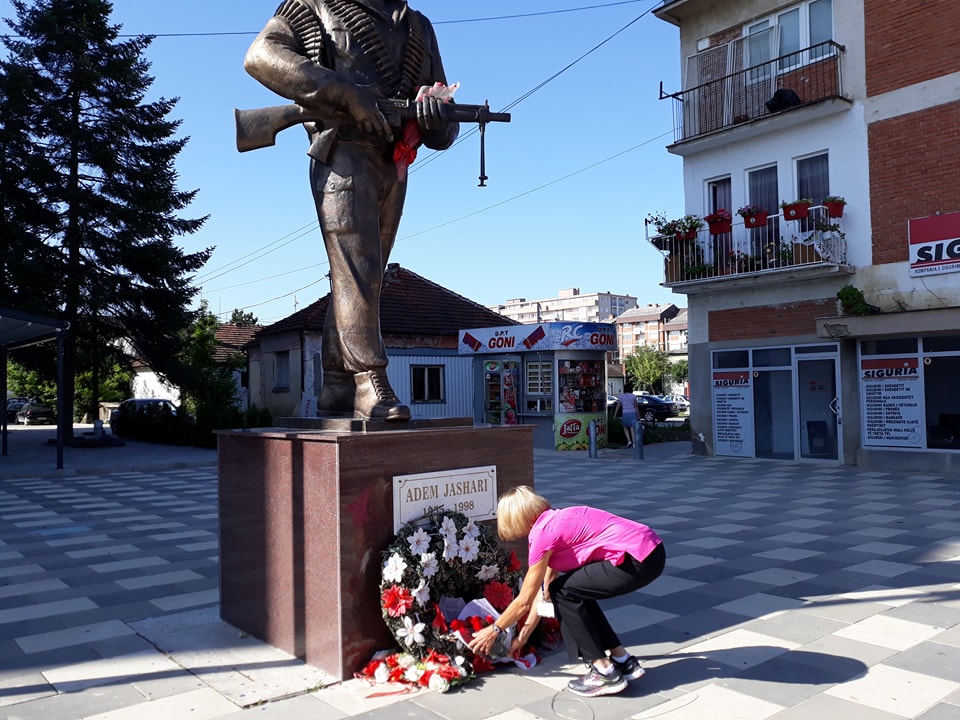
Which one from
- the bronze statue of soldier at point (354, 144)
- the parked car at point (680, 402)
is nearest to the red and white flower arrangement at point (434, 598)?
the bronze statue of soldier at point (354, 144)

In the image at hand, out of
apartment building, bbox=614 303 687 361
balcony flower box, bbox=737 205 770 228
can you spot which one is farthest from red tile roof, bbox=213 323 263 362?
apartment building, bbox=614 303 687 361

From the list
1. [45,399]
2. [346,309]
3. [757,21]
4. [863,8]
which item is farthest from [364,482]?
[45,399]

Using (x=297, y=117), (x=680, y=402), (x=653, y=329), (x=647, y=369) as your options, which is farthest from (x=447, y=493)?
(x=653, y=329)

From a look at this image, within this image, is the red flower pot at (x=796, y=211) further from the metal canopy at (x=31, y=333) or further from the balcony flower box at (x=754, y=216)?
the metal canopy at (x=31, y=333)

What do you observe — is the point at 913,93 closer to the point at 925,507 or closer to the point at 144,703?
the point at 925,507

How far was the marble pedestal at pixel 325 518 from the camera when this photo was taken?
4.16 metres

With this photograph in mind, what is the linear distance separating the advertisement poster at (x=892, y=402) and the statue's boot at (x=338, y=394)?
1270 cm

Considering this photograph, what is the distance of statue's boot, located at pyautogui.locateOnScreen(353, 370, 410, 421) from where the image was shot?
4.60 metres

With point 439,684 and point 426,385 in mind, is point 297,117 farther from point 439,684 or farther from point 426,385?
point 426,385

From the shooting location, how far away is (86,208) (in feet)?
74.8

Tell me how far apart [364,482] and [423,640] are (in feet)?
2.81

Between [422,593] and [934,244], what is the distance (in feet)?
43.0

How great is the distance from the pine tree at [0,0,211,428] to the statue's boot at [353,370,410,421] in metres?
19.8

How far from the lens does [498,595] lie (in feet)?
14.7
